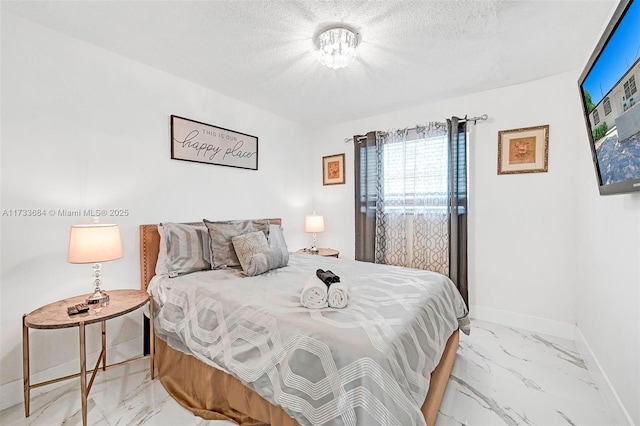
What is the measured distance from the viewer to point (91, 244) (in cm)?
176

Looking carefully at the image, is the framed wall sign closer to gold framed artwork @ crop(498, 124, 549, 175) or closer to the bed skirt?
the bed skirt

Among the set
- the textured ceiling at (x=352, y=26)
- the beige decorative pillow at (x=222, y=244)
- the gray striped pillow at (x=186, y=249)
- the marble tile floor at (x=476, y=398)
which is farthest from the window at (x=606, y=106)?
the gray striped pillow at (x=186, y=249)

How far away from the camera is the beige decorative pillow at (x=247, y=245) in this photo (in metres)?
2.29

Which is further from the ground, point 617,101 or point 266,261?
point 617,101

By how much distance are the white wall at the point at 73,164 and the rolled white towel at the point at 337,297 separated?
1.84m

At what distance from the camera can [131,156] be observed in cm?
234

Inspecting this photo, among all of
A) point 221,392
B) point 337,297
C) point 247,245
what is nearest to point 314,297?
point 337,297

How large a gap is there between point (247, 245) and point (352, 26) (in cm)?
186

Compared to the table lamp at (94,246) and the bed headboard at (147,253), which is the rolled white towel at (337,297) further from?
the bed headboard at (147,253)

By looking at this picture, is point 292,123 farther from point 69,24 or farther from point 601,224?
point 601,224

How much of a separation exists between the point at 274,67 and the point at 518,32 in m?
1.93

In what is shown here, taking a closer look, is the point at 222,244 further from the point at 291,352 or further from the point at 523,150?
the point at 523,150

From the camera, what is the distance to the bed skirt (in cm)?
140

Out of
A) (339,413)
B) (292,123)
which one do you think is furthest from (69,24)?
(339,413)
